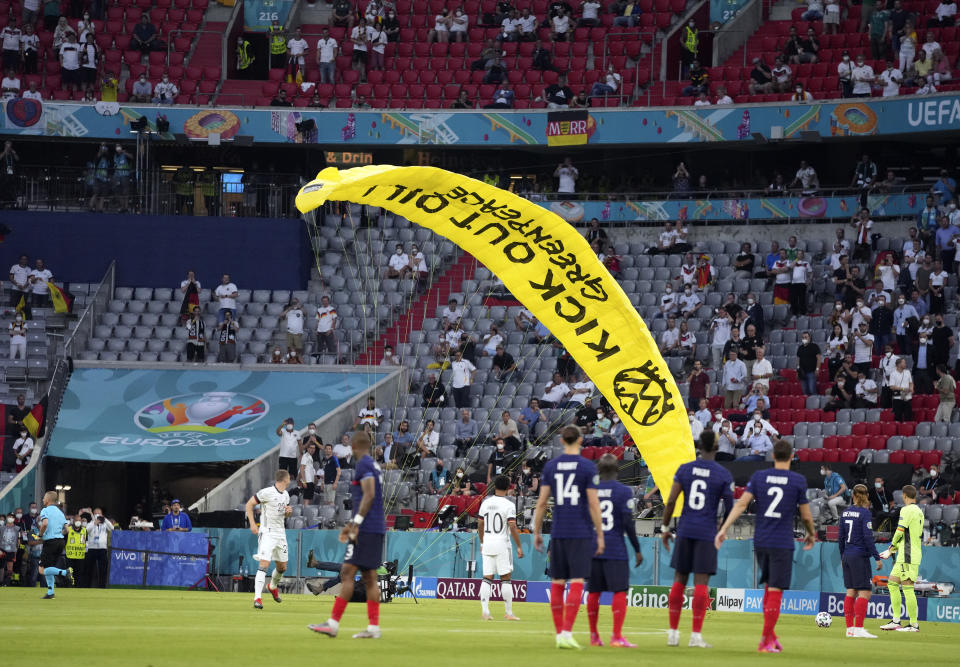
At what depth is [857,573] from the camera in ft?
55.4

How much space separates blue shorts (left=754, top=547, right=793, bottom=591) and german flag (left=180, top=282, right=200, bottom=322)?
2406cm

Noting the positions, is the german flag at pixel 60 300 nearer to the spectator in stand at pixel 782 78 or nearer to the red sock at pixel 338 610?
the spectator in stand at pixel 782 78

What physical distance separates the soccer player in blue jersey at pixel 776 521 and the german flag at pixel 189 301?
78.3 feet

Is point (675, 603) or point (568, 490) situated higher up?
point (568, 490)

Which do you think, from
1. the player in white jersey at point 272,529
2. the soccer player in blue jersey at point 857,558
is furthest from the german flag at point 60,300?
the soccer player in blue jersey at point 857,558

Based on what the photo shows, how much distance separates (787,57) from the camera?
36.9m

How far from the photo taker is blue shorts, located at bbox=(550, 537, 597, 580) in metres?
12.6

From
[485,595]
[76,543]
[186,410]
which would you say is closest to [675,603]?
[485,595]

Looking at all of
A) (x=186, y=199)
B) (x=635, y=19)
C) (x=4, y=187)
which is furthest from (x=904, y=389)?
(x=4, y=187)

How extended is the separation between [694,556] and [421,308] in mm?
23105

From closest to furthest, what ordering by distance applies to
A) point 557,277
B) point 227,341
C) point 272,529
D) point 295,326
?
point 557,277 → point 272,529 → point 295,326 → point 227,341

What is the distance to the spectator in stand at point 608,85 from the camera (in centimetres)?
3781

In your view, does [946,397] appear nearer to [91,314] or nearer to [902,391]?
[902,391]

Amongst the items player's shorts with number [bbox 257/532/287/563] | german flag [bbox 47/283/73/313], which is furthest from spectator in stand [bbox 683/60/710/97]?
player's shorts with number [bbox 257/532/287/563]
